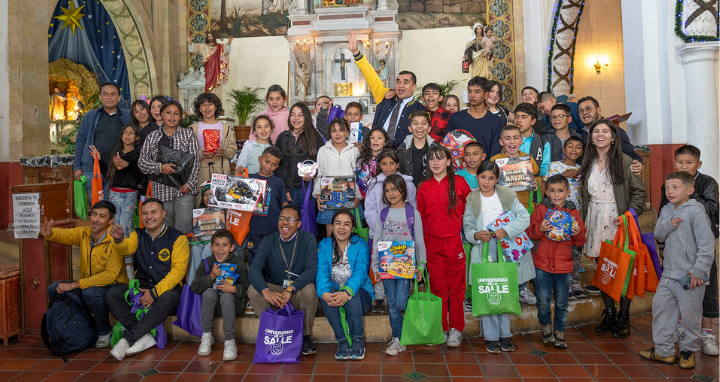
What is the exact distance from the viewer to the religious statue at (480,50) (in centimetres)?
1123

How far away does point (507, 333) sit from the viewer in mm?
Result: 3904

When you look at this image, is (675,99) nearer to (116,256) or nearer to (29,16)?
(116,256)

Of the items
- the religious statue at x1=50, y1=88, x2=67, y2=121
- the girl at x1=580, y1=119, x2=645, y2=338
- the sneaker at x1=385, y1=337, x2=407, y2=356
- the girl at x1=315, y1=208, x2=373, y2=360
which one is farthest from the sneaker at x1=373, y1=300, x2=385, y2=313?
the religious statue at x1=50, y1=88, x2=67, y2=121

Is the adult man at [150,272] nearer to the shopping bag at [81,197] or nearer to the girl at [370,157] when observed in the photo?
the shopping bag at [81,197]

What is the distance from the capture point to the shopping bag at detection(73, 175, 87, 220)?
474cm

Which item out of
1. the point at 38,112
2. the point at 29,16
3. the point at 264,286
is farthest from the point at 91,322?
the point at 29,16

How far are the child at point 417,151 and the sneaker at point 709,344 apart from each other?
2448mm

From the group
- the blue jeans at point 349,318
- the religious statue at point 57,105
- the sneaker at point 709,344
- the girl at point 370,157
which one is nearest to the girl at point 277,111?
the girl at point 370,157

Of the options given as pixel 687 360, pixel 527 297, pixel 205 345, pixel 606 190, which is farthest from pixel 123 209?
pixel 687 360

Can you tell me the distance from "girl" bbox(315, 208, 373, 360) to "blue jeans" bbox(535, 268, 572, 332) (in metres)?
1.35

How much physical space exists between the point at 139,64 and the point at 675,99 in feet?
34.8

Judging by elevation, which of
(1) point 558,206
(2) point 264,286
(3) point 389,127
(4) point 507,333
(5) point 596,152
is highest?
(3) point 389,127

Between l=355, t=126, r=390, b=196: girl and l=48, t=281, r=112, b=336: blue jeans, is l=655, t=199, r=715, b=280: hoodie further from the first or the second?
l=48, t=281, r=112, b=336: blue jeans

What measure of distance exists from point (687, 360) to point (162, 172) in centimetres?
441
